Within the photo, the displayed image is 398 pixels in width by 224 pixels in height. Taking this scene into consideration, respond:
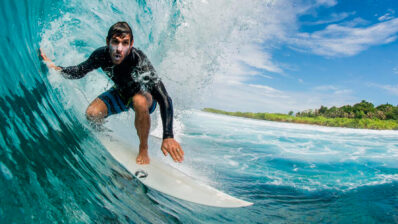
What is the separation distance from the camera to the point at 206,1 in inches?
230

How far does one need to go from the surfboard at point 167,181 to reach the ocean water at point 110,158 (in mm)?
104

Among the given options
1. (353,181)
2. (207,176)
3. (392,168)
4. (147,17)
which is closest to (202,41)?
(147,17)

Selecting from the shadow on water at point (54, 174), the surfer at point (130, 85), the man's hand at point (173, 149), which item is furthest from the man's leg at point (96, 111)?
the man's hand at point (173, 149)

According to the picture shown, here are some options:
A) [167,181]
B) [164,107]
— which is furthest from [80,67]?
[167,181]

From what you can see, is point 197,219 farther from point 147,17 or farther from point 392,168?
point 392,168

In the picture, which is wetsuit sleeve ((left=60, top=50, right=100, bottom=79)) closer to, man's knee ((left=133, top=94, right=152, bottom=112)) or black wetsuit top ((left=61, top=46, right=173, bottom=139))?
black wetsuit top ((left=61, top=46, right=173, bottom=139))

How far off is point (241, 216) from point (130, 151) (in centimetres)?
138

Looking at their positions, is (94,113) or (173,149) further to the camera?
(94,113)

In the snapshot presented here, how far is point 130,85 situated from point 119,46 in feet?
1.52

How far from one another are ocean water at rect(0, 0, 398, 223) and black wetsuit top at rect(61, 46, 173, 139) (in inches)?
19.2

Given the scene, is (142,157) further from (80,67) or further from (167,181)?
(80,67)

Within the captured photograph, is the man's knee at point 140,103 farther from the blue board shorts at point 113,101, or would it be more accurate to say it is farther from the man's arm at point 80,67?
the man's arm at point 80,67

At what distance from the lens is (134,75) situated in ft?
8.14

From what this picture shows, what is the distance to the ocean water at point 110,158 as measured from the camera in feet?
4.62
